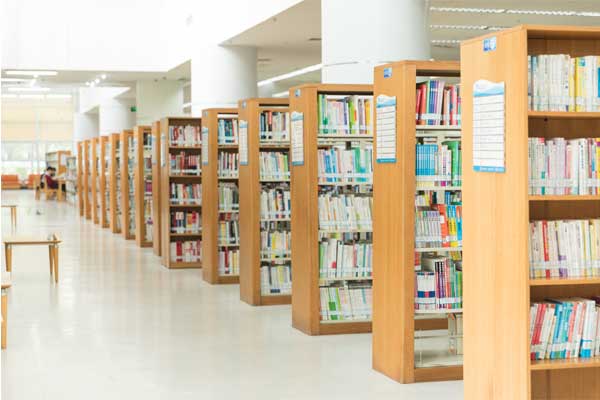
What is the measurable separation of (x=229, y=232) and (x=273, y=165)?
6.39 ft

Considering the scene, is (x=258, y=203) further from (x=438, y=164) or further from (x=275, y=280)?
(x=438, y=164)

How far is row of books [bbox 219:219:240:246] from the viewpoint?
1184 centimetres

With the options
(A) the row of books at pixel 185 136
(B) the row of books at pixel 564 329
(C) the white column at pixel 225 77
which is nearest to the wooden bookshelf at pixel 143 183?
(C) the white column at pixel 225 77

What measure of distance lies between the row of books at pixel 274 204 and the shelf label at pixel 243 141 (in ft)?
1.35

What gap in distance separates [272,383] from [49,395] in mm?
1458

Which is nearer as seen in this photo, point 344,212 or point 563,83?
point 563,83

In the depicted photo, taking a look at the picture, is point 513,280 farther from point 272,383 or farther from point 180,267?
point 180,267

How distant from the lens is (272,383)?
653cm

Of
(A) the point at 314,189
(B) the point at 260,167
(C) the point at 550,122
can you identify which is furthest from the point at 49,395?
(B) the point at 260,167

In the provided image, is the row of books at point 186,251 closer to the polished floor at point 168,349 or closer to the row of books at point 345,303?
the polished floor at point 168,349

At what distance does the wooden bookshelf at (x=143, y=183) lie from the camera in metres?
16.9

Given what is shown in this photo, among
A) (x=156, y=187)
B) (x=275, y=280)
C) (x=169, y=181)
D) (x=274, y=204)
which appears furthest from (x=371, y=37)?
(x=156, y=187)

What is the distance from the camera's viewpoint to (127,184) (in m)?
18.5

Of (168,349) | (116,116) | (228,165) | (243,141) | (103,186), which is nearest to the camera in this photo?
(168,349)
